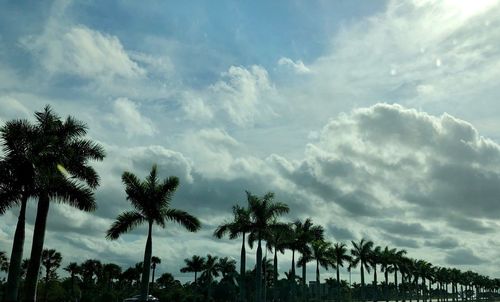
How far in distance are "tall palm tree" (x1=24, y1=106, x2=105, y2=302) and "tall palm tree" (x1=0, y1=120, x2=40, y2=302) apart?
1.35ft

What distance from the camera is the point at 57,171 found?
2577 cm

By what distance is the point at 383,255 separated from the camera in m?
108

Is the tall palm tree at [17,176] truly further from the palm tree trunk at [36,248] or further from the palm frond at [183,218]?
the palm frond at [183,218]

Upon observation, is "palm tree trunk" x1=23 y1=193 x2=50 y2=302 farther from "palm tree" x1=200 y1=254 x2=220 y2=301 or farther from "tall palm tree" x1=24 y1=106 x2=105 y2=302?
"palm tree" x1=200 y1=254 x2=220 y2=301

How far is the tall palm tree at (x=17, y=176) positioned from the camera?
24.8m

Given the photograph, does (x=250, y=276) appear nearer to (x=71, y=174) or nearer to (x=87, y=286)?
(x=87, y=286)

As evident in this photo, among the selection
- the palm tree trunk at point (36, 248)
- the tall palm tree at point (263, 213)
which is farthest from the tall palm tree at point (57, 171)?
the tall palm tree at point (263, 213)

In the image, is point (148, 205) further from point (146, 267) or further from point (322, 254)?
point (322, 254)

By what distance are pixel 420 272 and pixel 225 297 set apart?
164ft

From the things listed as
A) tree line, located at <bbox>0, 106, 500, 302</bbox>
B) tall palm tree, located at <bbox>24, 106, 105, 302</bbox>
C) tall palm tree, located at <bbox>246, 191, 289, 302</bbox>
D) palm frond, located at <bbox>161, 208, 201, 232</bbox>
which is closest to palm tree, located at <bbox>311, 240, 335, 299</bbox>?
tree line, located at <bbox>0, 106, 500, 302</bbox>

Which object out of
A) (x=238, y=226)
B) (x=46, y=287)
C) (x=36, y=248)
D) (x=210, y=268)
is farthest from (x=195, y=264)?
(x=36, y=248)

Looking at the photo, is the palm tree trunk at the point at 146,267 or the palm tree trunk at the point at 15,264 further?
the palm tree trunk at the point at 146,267

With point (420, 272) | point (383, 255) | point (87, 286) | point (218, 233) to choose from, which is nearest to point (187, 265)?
point (87, 286)

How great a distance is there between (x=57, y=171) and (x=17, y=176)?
1.75m
